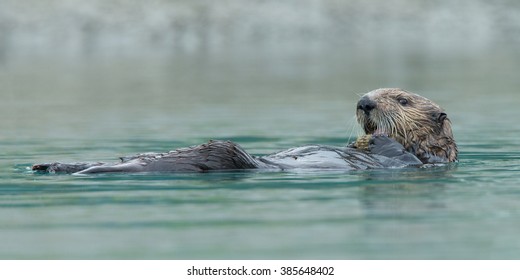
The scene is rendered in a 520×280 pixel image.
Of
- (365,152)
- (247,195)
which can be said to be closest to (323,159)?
(365,152)

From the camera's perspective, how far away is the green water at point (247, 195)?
6.92 m

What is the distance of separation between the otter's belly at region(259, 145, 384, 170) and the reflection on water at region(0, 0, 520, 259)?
0.51ft

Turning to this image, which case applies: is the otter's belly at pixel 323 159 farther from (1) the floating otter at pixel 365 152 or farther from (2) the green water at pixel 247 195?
(2) the green water at pixel 247 195

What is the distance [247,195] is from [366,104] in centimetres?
214

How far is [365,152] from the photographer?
33.8 ft

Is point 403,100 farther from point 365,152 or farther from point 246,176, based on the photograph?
point 246,176

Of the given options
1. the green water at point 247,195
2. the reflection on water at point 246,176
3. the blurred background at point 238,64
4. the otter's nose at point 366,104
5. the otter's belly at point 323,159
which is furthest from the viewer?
the blurred background at point 238,64

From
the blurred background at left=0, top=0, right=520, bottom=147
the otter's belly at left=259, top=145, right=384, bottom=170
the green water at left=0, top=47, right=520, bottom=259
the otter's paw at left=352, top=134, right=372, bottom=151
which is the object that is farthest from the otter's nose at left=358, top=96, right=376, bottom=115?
the blurred background at left=0, top=0, right=520, bottom=147

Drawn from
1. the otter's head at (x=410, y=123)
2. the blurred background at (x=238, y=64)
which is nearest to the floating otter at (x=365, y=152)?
the otter's head at (x=410, y=123)

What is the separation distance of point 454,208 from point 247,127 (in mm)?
8081

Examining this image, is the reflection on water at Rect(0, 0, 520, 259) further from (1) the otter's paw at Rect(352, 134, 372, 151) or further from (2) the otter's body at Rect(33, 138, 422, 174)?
(1) the otter's paw at Rect(352, 134, 372, 151)

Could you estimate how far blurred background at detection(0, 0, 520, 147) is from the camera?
1758cm

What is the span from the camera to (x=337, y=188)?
9.05 meters

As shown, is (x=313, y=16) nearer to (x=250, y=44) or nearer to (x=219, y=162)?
(x=250, y=44)
